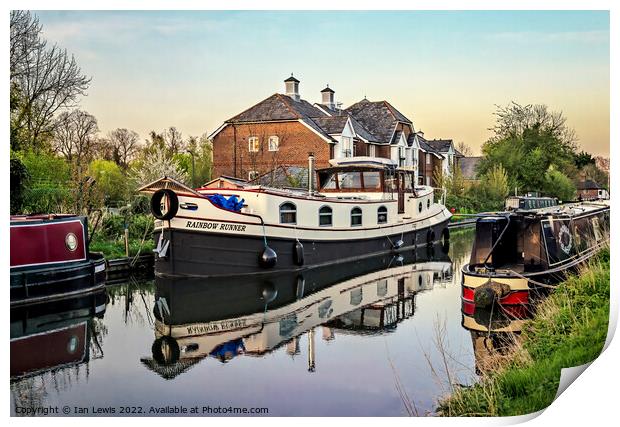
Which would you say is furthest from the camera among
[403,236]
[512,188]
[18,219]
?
[512,188]

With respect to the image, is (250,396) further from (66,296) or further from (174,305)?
(66,296)

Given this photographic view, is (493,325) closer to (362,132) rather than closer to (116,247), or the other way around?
(116,247)

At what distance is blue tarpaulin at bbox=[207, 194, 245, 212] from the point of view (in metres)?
13.4

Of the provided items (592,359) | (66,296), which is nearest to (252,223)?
(66,296)

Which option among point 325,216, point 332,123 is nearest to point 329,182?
point 325,216

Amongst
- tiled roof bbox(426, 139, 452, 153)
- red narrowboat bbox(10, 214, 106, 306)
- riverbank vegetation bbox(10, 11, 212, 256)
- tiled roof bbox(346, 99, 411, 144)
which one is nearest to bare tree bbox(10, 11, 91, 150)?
riverbank vegetation bbox(10, 11, 212, 256)

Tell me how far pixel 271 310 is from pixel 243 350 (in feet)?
8.07

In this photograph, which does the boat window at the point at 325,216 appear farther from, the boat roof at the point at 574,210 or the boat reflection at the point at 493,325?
the boat reflection at the point at 493,325

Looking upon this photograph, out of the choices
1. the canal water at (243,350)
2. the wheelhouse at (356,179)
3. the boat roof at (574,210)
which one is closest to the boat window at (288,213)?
the canal water at (243,350)

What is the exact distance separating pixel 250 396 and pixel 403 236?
42.2 feet

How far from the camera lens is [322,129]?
26.0m

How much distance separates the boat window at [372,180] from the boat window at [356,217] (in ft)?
4.81

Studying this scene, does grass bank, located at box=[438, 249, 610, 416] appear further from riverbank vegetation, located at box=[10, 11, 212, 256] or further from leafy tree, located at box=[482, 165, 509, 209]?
leafy tree, located at box=[482, 165, 509, 209]

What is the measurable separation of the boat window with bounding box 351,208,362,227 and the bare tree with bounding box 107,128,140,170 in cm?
558
